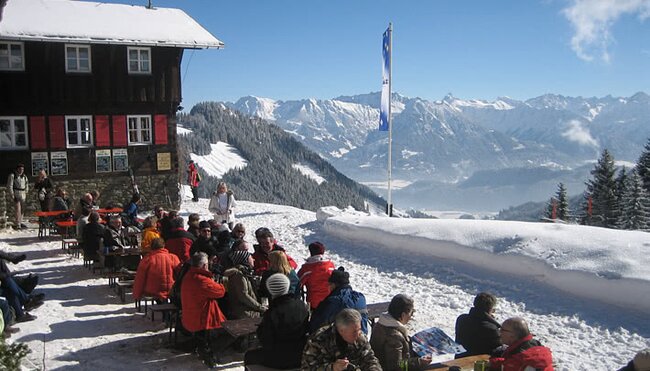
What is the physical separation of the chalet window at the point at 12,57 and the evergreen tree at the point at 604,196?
43.5 metres

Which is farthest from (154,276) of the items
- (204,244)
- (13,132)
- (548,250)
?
(13,132)

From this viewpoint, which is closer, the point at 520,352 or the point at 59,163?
the point at 520,352

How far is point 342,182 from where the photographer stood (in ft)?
635

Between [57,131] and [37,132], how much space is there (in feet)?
2.15

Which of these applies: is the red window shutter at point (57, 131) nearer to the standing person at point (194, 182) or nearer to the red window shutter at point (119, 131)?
the red window shutter at point (119, 131)

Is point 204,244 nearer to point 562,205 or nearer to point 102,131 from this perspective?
point 102,131

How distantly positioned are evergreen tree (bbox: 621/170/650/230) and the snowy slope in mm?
126660

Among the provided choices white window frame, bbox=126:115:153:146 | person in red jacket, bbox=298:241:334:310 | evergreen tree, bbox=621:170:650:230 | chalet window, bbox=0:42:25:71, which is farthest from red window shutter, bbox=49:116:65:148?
evergreen tree, bbox=621:170:650:230

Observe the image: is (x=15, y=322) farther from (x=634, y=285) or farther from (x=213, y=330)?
(x=634, y=285)

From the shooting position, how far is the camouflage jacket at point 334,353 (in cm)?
466

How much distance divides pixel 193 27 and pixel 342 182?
17104 centimetres

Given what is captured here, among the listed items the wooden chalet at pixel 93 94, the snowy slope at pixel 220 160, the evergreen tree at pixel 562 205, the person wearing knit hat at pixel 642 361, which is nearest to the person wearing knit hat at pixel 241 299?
the person wearing knit hat at pixel 642 361

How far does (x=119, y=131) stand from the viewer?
70.2 ft

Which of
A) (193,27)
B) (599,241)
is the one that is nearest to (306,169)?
(193,27)
